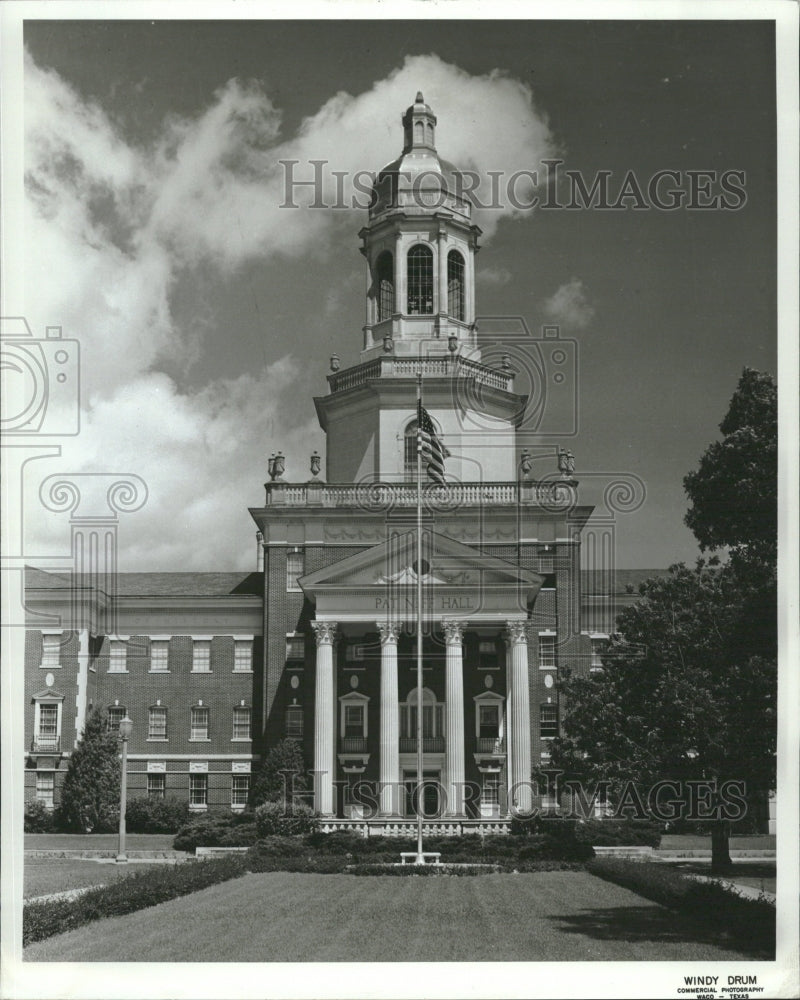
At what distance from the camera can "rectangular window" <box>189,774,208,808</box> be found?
59281mm

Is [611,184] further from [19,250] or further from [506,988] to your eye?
[506,988]

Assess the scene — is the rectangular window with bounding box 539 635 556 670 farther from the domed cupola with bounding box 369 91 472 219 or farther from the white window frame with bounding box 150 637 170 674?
the domed cupola with bounding box 369 91 472 219

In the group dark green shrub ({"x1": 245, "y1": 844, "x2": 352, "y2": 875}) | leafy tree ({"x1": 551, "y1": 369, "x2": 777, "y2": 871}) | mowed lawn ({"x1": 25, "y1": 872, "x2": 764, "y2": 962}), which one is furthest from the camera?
dark green shrub ({"x1": 245, "y1": 844, "x2": 352, "y2": 875})

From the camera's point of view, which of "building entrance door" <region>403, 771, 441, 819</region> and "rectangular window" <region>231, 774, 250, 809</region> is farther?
"rectangular window" <region>231, 774, 250, 809</region>

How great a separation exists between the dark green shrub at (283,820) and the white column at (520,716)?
889cm

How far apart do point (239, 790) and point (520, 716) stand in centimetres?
1354

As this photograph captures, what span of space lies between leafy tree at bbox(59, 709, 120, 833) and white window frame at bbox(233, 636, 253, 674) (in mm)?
6906

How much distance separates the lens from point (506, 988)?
2017 centimetres

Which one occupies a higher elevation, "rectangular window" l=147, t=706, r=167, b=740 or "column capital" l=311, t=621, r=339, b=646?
"column capital" l=311, t=621, r=339, b=646

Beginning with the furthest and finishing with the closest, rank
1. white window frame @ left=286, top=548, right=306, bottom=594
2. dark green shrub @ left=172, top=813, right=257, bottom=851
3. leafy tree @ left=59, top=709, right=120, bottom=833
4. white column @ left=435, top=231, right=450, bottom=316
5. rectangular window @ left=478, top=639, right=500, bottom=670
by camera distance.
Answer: white column @ left=435, top=231, right=450, bottom=316 → white window frame @ left=286, top=548, right=306, bottom=594 → rectangular window @ left=478, top=639, right=500, bottom=670 → leafy tree @ left=59, top=709, right=120, bottom=833 → dark green shrub @ left=172, top=813, right=257, bottom=851

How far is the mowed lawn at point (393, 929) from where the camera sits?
21.5 meters

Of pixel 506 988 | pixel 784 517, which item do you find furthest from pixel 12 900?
pixel 784 517

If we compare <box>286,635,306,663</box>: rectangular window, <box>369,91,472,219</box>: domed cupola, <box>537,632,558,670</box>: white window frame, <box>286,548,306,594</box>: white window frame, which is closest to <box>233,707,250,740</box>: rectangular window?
<box>286,635,306,663</box>: rectangular window

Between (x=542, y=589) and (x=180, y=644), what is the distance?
55.4 ft
